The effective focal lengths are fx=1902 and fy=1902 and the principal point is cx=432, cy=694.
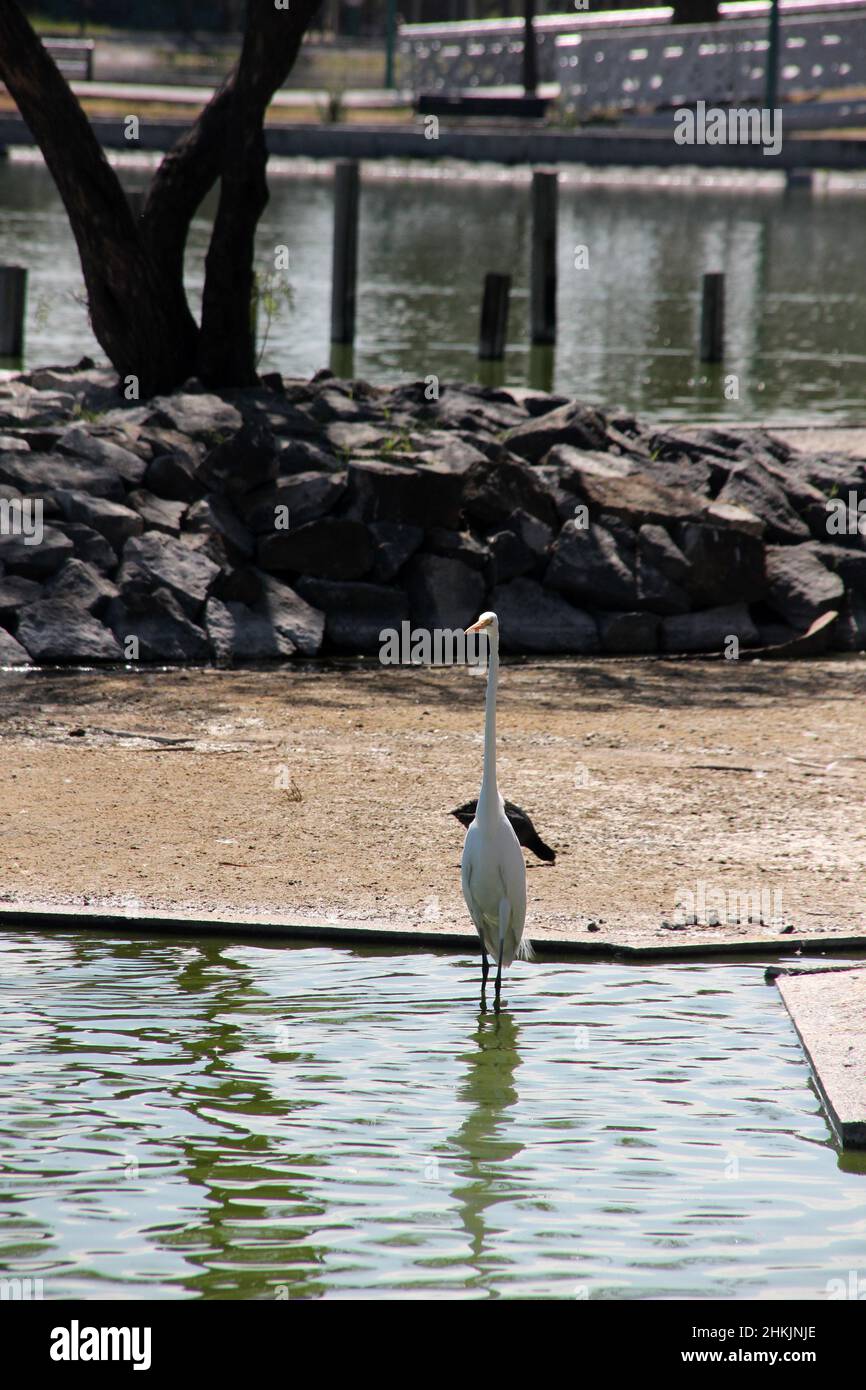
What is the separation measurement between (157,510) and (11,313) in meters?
9.37

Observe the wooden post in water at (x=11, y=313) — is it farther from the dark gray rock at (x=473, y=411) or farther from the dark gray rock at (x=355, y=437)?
the dark gray rock at (x=355, y=437)

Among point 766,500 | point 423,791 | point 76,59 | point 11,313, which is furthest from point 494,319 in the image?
point 76,59

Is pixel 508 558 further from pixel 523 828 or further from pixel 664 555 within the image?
pixel 523 828

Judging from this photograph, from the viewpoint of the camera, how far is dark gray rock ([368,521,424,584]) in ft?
41.8

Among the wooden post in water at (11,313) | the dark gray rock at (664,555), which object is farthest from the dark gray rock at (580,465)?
the wooden post in water at (11,313)

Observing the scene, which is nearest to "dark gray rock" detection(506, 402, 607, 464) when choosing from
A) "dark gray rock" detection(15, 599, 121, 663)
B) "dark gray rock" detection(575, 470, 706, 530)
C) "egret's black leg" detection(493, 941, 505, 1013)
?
"dark gray rock" detection(575, 470, 706, 530)

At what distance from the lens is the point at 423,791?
941 centimetres

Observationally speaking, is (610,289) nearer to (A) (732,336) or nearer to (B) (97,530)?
(A) (732,336)

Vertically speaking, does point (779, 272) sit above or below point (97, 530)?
above

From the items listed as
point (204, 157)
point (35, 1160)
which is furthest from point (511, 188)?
point (35, 1160)

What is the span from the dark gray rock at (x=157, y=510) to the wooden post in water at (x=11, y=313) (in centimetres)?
900

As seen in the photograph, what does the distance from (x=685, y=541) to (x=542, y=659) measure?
4.98 feet
